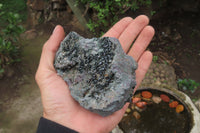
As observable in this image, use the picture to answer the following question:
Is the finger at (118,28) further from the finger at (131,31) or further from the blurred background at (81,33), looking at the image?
the blurred background at (81,33)

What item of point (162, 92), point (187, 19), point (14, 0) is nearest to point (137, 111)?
point (162, 92)

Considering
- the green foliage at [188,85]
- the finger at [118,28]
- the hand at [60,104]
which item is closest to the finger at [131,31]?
the finger at [118,28]

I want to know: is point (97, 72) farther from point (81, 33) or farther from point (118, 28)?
point (81, 33)

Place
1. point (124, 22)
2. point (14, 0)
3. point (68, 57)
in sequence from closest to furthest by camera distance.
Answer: point (68, 57) < point (124, 22) < point (14, 0)

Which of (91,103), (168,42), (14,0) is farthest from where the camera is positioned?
(14,0)

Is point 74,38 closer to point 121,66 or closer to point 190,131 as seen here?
point 121,66

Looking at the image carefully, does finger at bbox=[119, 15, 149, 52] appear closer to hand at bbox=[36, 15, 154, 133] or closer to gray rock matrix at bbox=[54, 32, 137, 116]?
gray rock matrix at bbox=[54, 32, 137, 116]

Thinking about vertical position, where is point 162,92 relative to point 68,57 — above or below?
below

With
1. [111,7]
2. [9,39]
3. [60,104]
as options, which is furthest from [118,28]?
[9,39]
